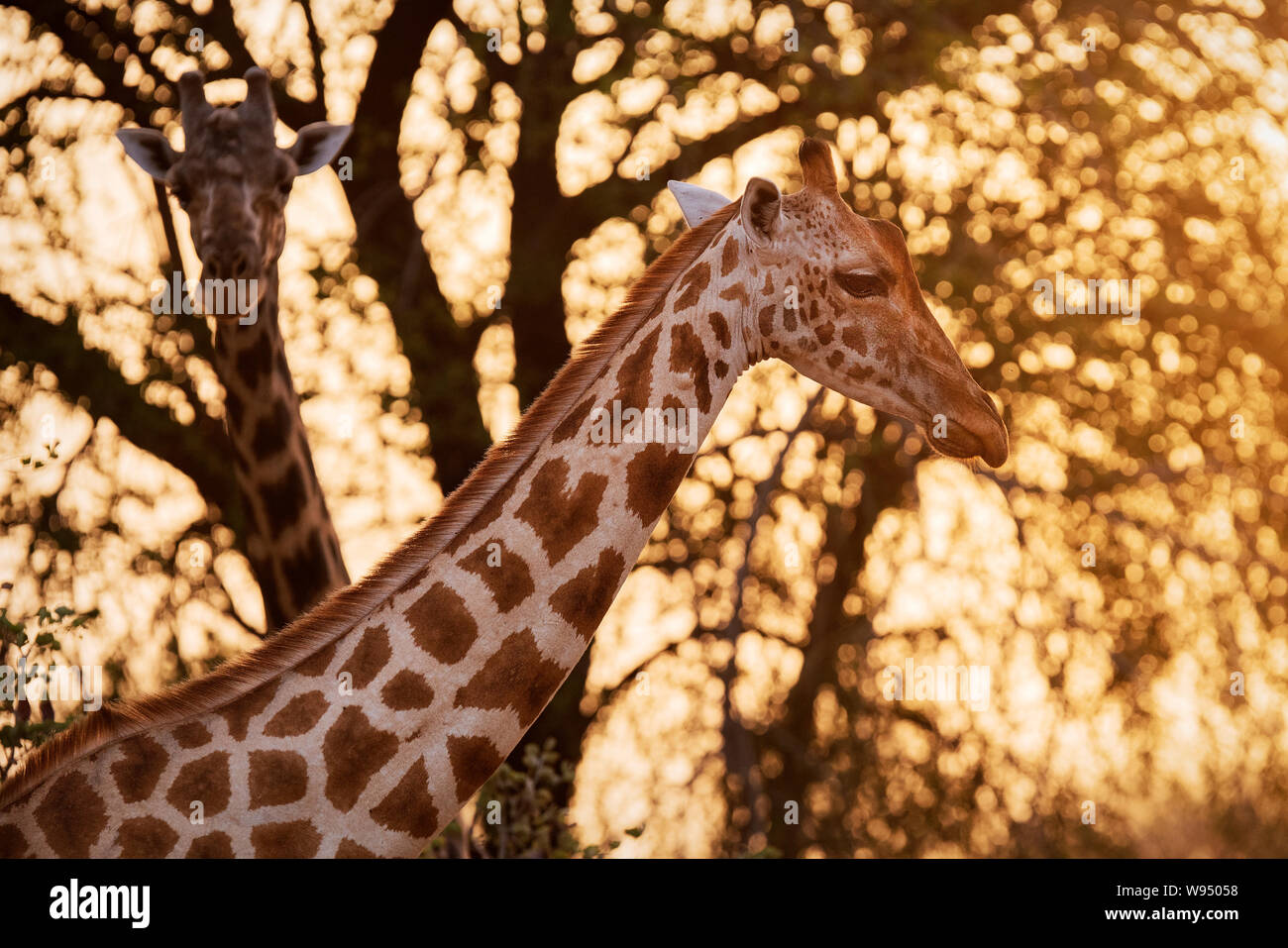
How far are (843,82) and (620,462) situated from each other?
7.34m

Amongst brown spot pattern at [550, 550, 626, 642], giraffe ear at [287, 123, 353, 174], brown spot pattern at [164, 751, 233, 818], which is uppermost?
giraffe ear at [287, 123, 353, 174]

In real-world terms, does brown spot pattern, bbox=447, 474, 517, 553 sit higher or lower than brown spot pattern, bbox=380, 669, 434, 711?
higher

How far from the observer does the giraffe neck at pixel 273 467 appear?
20.7 feet

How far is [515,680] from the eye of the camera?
405 centimetres

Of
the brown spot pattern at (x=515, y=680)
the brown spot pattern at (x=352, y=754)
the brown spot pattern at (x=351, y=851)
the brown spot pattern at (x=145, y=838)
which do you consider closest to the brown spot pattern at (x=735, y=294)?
the brown spot pattern at (x=515, y=680)

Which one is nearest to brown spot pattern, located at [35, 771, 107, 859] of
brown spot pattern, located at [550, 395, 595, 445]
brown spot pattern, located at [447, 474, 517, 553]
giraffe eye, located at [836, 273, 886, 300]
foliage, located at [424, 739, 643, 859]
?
brown spot pattern, located at [447, 474, 517, 553]

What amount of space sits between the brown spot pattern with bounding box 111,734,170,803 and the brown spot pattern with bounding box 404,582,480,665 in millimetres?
775

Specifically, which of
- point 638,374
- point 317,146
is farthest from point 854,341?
point 317,146

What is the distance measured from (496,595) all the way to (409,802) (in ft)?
2.06

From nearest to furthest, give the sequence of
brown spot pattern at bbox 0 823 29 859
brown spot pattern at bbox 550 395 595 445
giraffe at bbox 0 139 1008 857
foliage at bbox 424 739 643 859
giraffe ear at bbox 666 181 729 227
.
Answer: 1. brown spot pattern at bbox 0 823 29 859
2. giraffe at bbox 0 139 1008 857
3. brown spot pattern at bbox 550 395 595 445
4. giraffe ear at bbox 666 181 729 227
5. foliage at bbox 424 739 643 859

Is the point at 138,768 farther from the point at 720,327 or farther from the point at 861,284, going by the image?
the point at 861,284

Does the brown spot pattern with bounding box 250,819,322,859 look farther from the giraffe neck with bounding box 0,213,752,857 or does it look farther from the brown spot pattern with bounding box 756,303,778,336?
the brown spot pattern with bounding box 756,303,778,336

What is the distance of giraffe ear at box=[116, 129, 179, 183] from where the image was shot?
21.3ft

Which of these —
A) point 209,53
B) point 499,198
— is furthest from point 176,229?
point 499,198
